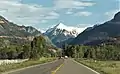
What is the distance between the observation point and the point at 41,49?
6319 inches

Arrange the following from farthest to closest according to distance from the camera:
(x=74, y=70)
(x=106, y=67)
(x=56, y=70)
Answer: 1. (x=106, y=67)
2. (x=74, y=70)
3. (x=56, y=70)

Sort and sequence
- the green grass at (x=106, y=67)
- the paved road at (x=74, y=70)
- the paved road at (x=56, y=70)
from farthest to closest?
the paved road at (x=74, y=70) < the paved road at (x=56, y=70) < the green grass at (x=106, y=67)

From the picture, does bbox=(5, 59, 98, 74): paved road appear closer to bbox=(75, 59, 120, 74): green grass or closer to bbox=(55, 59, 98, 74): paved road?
bbox=(55, 59, 98, 74): paved road

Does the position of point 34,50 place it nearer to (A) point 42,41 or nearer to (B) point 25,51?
(A) point 42,41

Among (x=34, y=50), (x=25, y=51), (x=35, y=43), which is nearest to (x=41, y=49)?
(x=35, y=43)

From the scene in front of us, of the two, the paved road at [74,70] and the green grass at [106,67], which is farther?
the paved road at [74,70]

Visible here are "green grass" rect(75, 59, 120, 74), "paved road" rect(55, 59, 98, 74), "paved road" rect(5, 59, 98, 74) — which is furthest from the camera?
"paved road" rect(55, 59, 98, 74)

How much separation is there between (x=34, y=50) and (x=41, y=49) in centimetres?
1492

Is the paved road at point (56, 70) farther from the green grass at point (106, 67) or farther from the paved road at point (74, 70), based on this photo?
the green grass at point (106, 67)

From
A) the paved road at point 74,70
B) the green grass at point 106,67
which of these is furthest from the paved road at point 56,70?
the green grass at point 106,67

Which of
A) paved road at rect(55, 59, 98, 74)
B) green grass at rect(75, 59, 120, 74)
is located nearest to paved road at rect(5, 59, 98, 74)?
paved road at rect(55, 59, 98, 74)

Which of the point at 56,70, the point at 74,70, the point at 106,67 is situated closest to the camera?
the point at 56,70

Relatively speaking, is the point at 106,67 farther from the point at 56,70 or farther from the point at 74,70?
the point at 56,70

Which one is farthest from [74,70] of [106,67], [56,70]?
[106,67]
